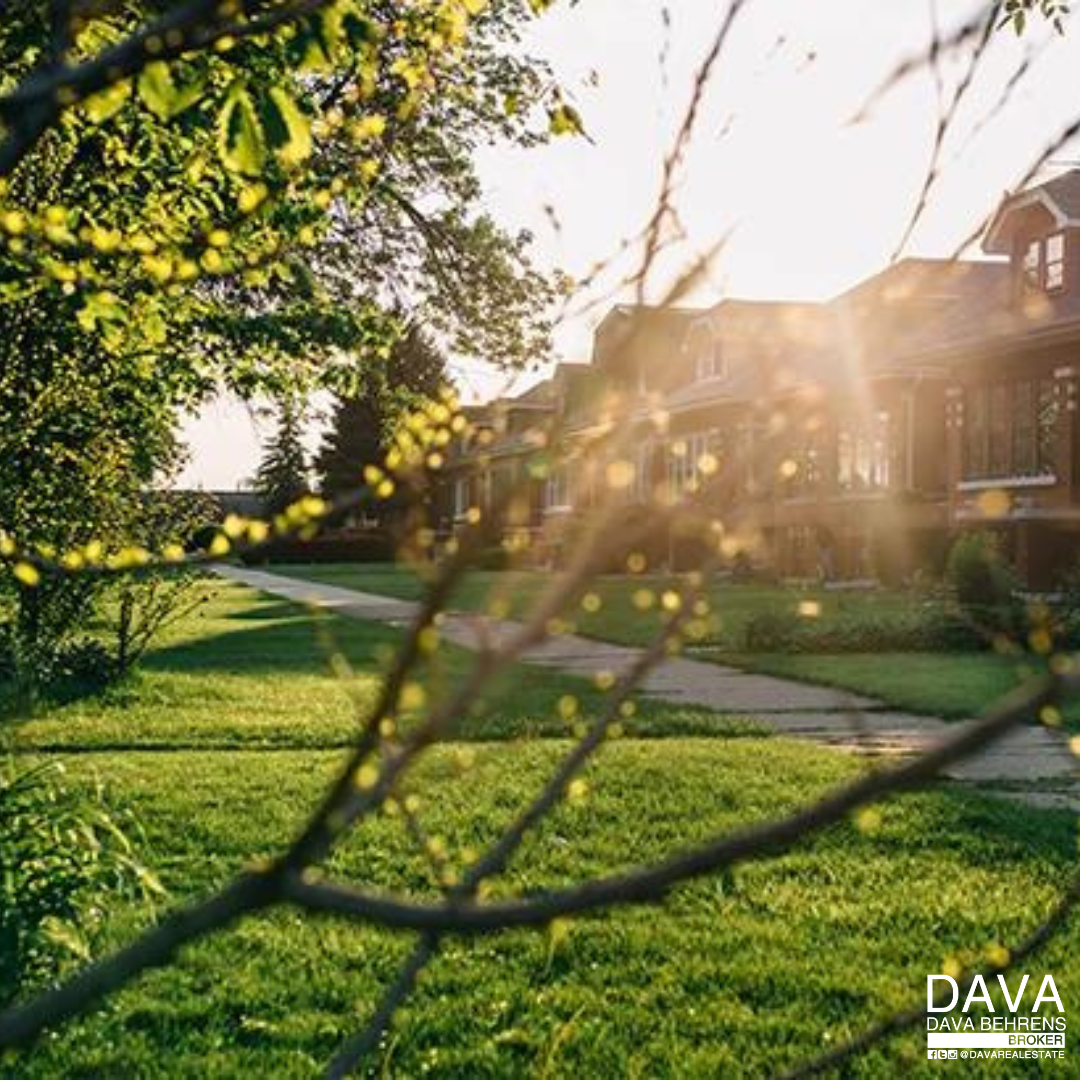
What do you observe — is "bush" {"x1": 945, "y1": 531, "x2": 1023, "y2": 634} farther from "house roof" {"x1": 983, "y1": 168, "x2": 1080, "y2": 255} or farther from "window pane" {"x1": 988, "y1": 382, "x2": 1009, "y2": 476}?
"window pane" {"x1": 988, "y1": 382, "x2": 1009, "y2": 476}

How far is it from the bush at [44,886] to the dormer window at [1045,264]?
25.4m

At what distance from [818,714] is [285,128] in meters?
9.31

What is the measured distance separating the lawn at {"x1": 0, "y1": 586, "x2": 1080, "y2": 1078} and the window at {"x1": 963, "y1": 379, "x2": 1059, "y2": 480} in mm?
20090

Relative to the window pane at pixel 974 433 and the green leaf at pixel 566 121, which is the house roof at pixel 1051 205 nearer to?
the window pane at pixel 974 433

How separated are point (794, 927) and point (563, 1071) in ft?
4.84

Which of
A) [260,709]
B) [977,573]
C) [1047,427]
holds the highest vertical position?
[1047,427]

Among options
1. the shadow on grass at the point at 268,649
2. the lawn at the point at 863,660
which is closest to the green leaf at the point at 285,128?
the lawn at the point at 863,660

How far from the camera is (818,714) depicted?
1132cm

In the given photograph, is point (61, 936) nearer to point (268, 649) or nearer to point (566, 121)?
point (566, 121)

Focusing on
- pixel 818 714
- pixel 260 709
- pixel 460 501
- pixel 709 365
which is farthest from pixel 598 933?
pixel 460 501

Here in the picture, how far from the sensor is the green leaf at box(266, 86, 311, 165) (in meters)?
2.53

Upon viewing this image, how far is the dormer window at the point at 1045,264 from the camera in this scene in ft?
91.5

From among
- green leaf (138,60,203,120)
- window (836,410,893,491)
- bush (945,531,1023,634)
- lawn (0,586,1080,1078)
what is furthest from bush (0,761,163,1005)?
window (836,410,893,491)

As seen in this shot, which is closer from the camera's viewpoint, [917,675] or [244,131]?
[244,131]
